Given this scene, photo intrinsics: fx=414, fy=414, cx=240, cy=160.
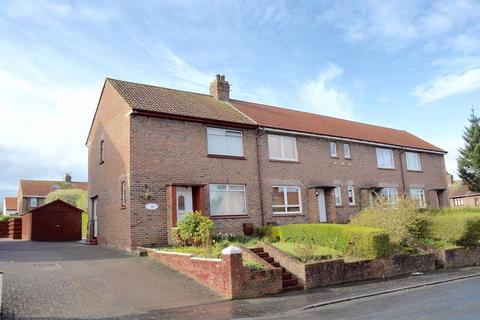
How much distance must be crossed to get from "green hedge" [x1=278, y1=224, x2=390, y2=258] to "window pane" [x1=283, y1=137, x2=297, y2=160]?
6.28 m

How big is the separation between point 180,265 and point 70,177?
178 feet

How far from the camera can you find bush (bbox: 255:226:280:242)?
728 inches

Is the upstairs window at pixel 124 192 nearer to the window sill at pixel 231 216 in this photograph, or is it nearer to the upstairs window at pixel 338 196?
the window sill at pixel 231 216

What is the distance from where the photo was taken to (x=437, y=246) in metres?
18.9

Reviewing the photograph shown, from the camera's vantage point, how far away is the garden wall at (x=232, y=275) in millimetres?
11773

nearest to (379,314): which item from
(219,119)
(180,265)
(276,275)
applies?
(276,275)

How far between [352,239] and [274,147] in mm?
7911

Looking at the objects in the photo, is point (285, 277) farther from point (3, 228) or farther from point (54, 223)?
point (3, 228)

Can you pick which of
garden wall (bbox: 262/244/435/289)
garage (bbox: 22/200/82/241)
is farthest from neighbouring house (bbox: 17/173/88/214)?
garden wall (bbox: 262/244/435/289)

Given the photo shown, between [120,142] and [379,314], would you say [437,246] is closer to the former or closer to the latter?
[379,314]

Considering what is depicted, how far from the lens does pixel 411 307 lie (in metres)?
9.79

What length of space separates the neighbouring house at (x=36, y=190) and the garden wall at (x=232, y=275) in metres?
50.8

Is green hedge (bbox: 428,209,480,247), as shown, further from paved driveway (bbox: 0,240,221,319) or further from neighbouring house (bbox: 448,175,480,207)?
neighbouring house (bbox: 448,175,480,207)

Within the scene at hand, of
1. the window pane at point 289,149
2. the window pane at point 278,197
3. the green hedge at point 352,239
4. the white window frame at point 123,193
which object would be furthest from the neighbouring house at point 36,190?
the green hedge at point 352,239
